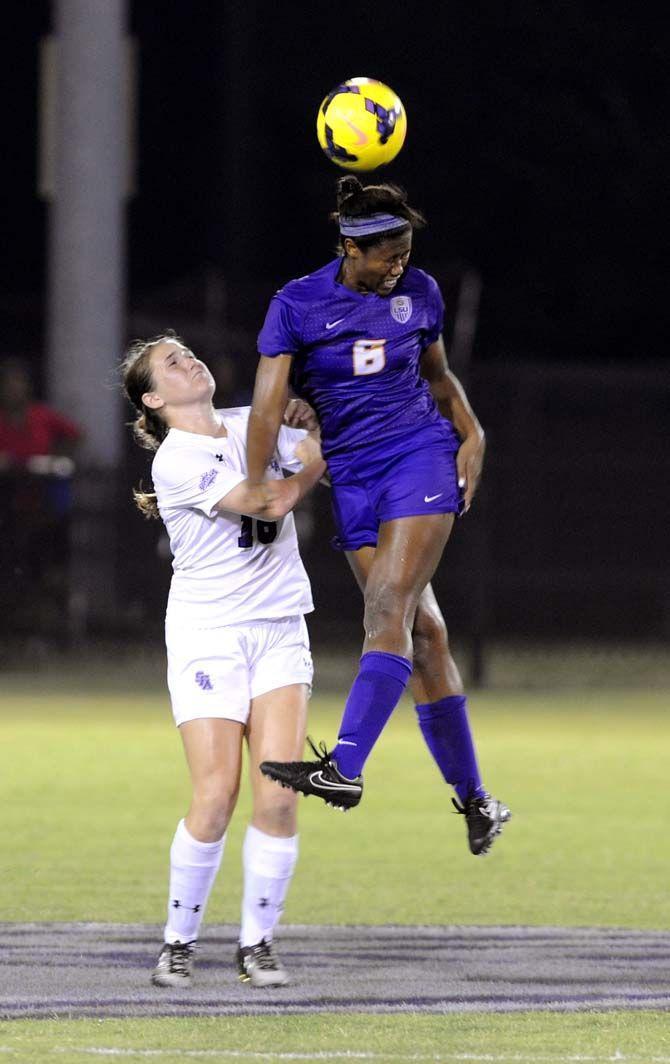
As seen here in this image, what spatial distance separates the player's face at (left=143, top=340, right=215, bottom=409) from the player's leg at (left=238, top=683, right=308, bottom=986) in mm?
917

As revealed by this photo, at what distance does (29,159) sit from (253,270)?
5693 millimetres

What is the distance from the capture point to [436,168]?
92.9 ft

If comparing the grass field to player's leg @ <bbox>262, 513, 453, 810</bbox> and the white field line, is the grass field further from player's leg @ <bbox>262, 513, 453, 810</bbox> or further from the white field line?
player's leg @ <bbox>262, 513, 453, 810</bbox>

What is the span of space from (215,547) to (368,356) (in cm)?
81

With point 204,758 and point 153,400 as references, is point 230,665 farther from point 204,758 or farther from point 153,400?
point 153,400

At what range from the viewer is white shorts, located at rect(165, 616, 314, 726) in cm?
590

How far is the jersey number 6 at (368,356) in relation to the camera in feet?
21.1

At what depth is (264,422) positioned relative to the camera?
6152mm

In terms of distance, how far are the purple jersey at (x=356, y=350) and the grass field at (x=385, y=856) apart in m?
1.69

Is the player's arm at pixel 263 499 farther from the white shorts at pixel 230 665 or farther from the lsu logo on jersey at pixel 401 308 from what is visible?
the lsu logo on jersey at pixel 401 308

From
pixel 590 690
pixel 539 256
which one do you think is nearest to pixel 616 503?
pixel 590 690

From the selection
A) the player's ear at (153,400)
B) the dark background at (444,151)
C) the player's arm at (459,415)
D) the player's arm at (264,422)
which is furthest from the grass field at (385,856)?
the dark background at (444,151)

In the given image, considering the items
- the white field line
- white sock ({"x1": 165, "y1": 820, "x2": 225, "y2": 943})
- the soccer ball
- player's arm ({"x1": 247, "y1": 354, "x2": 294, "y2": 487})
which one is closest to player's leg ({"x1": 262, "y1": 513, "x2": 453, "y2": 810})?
white sock ({"x1": 165, "y1": 820, "x2": 225, "y2": 943})

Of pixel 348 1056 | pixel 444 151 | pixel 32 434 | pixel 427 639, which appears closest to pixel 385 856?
pixel 427 639
